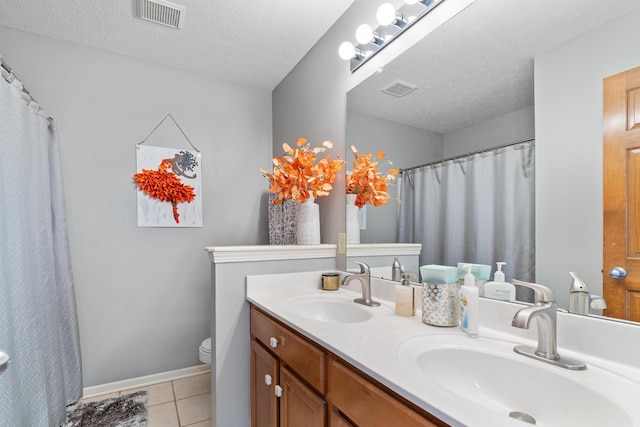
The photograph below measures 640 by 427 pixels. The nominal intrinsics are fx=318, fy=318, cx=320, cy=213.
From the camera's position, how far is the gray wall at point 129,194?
7.20 ft

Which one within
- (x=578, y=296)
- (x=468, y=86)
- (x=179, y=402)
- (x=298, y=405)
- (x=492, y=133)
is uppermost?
(x=468, y=86)

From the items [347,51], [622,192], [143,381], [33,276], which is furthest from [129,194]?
[622,192]

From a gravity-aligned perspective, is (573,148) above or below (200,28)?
below

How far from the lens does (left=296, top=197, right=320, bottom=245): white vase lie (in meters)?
1.95

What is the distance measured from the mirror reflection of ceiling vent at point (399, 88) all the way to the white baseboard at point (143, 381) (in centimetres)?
246

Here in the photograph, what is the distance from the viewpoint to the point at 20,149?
1.53m

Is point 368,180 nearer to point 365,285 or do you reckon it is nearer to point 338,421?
point 365,285

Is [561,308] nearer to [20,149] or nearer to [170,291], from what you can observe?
[20,149]

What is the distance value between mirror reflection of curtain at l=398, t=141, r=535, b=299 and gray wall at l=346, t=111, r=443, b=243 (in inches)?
2.1

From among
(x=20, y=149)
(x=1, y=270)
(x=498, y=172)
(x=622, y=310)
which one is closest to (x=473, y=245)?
(x=498, y=172)

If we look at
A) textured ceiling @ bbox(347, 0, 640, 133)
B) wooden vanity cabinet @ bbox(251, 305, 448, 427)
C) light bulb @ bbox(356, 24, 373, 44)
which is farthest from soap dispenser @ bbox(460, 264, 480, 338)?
light bulb @ bbox(356, 24, 373, 44)

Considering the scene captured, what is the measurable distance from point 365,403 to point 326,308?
2.61 ft

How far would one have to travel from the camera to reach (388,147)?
157cm

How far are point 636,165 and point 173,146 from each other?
2.62m
